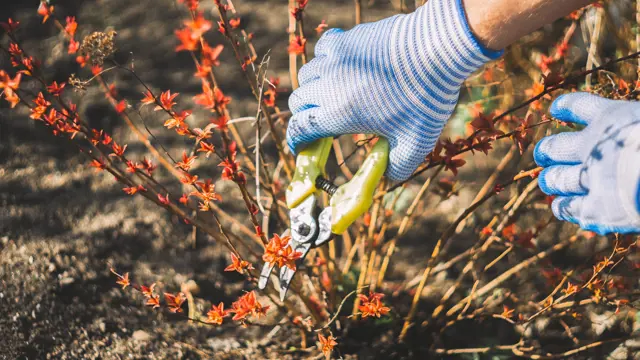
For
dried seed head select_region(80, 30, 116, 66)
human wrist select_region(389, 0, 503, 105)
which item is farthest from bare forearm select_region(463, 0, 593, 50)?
dried seed head select_region(80, 30, 116, 66)

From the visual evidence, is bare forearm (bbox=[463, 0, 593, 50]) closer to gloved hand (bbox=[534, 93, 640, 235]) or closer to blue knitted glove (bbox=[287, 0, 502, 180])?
blue knitted glove (bbox=[287, 0, 502, 180])

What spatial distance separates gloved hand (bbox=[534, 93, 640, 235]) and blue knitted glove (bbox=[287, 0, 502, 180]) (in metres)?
0.29

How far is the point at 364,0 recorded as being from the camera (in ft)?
11.5

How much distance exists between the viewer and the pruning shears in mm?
1444

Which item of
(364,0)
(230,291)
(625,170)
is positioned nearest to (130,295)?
(230,291)

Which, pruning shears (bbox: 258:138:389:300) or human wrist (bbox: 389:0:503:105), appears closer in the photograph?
human wrist (bbox: 389:0:503:105)

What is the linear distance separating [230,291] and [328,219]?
1.07 meters

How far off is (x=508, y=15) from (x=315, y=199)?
761 millimetres

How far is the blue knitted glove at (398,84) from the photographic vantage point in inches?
53.1

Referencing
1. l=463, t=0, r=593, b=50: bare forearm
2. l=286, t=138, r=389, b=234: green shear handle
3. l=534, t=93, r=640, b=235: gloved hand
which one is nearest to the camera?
l=534, t=93, r=640, b=235: gloved hand

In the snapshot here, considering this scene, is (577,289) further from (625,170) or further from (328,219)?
(328,219)

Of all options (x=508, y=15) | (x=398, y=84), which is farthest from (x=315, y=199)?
(x=508, y=15)

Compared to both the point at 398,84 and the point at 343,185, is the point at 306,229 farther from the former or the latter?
the point at 398,84

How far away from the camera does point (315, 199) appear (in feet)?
5.05
